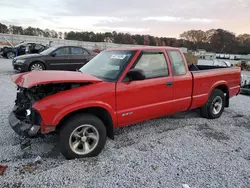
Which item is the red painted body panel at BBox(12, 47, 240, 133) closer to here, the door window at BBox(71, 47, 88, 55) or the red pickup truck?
the red pickup truck

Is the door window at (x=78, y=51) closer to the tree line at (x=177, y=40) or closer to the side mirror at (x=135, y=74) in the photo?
the side mirror at (x=135, y=74)

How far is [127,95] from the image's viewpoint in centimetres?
363

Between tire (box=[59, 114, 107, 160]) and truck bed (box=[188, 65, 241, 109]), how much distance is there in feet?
8.20

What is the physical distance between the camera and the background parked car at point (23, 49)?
56.5 feet

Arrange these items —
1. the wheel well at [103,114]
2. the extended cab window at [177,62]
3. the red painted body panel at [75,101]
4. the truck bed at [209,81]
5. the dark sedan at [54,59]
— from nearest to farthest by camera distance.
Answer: the red painted body panel at [75,101]
the wheel well at [103,114]
the extended cab window at [177,62]
the truck bed at [209,81]
the dark sedan at [54,59]

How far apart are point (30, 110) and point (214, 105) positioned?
4.35 meters

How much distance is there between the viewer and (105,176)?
2.91 m

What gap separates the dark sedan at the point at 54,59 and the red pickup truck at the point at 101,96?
7106 mm

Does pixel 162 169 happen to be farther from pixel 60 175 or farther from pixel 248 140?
pixel 248 140

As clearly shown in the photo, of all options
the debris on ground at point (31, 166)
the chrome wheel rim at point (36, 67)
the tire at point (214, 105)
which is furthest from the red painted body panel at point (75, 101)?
the chrome wheel rim at point (36, 67)

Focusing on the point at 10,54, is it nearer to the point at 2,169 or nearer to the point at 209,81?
the point at 2,169

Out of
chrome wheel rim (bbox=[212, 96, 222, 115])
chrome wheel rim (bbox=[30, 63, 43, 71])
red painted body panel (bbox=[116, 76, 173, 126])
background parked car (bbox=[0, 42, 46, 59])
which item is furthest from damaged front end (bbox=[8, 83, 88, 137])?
background parked car (bbox=[0, 42, 46, 59])

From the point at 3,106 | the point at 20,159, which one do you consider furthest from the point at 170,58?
the point at 3,106

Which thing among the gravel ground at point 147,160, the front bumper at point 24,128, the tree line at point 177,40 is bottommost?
the gravel ground at point 147,160
